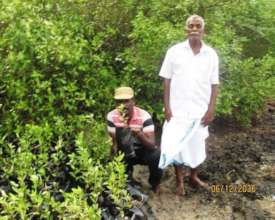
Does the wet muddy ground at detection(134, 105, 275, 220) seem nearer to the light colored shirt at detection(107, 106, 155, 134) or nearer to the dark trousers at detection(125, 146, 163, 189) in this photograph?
the dark trousers at detection(125, 146, 163, 189)

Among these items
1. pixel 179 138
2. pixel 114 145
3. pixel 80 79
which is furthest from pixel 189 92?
pixel 80 79

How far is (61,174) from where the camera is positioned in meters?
4.96

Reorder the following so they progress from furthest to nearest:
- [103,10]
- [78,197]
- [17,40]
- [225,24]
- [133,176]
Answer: [225,24] < [103,10] < [133,176] < [17,40] < [78,197]

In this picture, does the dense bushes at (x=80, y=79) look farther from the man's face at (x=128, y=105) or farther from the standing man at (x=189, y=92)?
the standing man at (x=189, y=92)

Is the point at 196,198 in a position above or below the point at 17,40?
below

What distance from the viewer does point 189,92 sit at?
16.9 ft

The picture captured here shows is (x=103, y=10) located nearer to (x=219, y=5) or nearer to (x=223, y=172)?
(x=219, y=5)

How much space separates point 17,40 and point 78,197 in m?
1.92

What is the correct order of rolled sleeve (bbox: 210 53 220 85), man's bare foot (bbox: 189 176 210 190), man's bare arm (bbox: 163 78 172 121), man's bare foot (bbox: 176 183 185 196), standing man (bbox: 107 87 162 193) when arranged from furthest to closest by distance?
man's bare foot (bbox: 189 176 210 190) < man's bare foot (bbox: 176 183 185 196) < man's bare arm (bbox: 163 78 172 121) < rolled sleeve (bbox: 210 53 220 85) < standing man (bbox: 107 87 162 193)

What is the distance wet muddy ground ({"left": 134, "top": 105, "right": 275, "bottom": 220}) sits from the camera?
5328 millimetres

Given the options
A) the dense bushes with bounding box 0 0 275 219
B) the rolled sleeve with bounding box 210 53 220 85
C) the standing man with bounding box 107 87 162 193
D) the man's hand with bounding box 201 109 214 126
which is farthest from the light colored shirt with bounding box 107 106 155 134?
the rolled sleeve with bounding box 210 53 220 85

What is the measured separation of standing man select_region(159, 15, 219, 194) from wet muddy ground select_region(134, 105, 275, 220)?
0.43m

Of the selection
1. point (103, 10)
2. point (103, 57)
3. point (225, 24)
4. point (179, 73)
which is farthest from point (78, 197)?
point (225, 24)

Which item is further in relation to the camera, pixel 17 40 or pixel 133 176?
pixel 133 176
